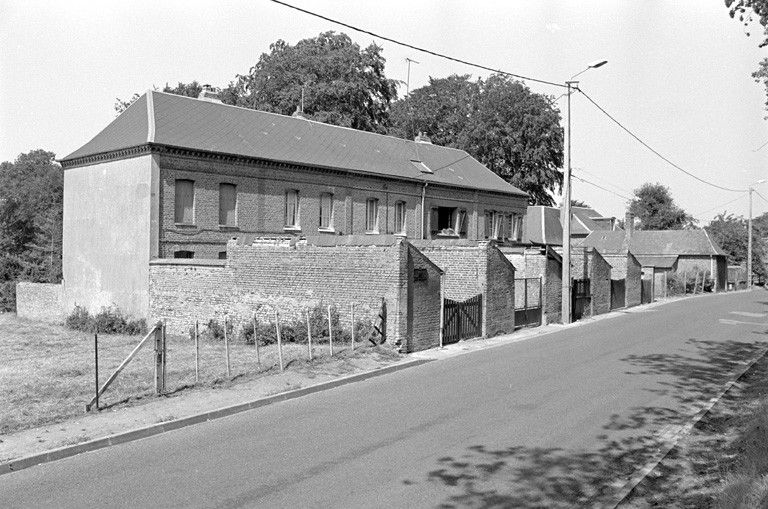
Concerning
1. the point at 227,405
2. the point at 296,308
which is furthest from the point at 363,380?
the point at 296,308

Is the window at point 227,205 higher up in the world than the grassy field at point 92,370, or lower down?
higher up

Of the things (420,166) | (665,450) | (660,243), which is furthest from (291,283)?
(660,243)

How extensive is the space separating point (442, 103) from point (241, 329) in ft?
168

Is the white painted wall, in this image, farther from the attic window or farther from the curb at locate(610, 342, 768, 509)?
the curb at locate(610, 342, 768, 509)

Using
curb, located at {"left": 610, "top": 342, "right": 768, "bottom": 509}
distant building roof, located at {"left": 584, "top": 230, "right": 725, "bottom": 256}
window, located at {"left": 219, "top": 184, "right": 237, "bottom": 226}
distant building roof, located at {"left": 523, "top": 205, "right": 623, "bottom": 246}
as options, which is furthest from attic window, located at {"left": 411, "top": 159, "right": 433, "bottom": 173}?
distant building roof, located at {"left": 584, "top": 230, "right": 725, "bottom": 256}

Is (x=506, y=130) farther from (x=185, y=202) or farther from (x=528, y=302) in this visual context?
(x=185, y=202)

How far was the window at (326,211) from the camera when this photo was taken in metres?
36.7

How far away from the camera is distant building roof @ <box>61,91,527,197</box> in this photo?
3088 centimetres

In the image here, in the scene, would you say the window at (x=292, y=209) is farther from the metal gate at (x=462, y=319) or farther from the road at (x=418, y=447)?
the road at (x=418, y=447)

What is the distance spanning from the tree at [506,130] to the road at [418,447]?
49.7 metres

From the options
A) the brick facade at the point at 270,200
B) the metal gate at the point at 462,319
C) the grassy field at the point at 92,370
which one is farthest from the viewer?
the brick facade at the point at 270,200

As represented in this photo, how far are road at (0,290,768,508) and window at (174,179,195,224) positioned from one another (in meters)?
17.1

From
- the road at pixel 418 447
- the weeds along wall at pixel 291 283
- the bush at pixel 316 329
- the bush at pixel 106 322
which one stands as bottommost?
the bush at pixel 106 322

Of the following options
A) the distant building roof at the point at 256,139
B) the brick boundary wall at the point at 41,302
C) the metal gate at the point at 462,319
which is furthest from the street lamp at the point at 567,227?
the brick boundary wall at the point at 41,302
